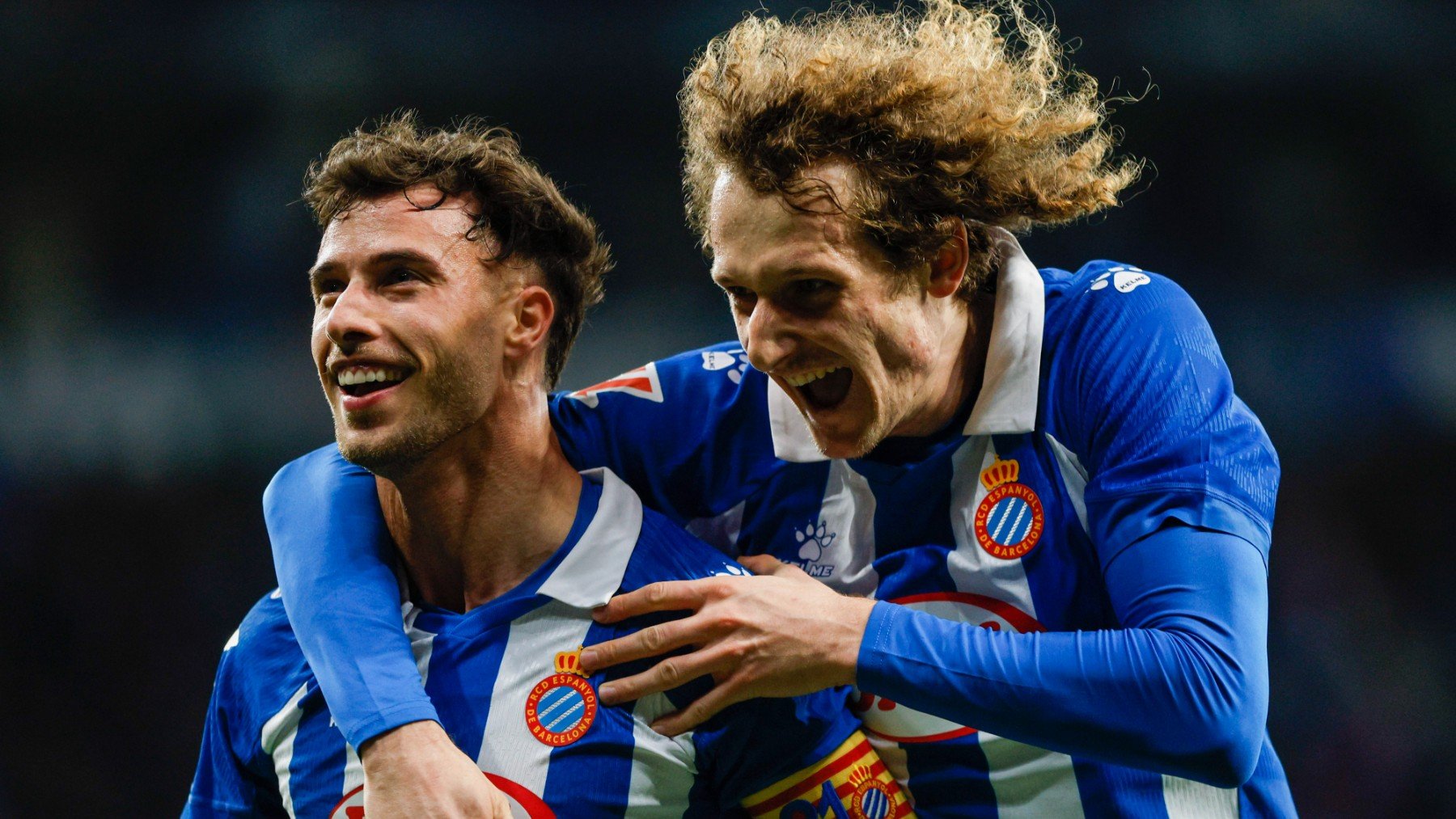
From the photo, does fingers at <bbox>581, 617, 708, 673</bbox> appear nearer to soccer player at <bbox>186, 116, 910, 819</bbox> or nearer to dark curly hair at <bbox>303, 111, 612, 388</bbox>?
soccer player at <bbox>186, 116, 910, 819</bbox>

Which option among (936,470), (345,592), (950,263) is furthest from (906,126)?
(345,592)

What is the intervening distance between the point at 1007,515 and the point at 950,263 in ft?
1.31

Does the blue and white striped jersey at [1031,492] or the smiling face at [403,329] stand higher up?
the smiling face at [403,329]

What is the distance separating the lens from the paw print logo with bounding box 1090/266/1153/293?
76.3 inches

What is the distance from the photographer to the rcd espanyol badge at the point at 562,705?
1.82 meters

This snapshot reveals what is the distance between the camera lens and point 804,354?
1.83 metres

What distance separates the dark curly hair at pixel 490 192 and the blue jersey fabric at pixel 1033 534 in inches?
8.3

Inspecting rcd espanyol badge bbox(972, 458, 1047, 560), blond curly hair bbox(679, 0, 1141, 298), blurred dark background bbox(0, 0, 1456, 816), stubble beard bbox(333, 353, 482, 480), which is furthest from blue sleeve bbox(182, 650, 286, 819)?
blurred dark background bbox(0, 0, 1456, 816)

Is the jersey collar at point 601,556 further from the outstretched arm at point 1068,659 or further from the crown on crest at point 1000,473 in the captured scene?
the crown on crest at point 1000,473

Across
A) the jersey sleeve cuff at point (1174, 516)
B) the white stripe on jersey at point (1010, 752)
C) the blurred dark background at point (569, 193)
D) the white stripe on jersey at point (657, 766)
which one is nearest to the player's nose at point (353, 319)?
the white stripe on jersey at point (657, 766)

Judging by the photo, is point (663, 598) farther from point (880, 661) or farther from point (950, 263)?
point (950, 263)

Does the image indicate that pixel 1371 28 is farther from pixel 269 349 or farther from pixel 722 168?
pixel 269 349

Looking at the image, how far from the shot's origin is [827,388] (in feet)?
6.56

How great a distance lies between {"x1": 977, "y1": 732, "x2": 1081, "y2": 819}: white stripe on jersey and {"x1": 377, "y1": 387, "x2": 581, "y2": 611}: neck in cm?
75
